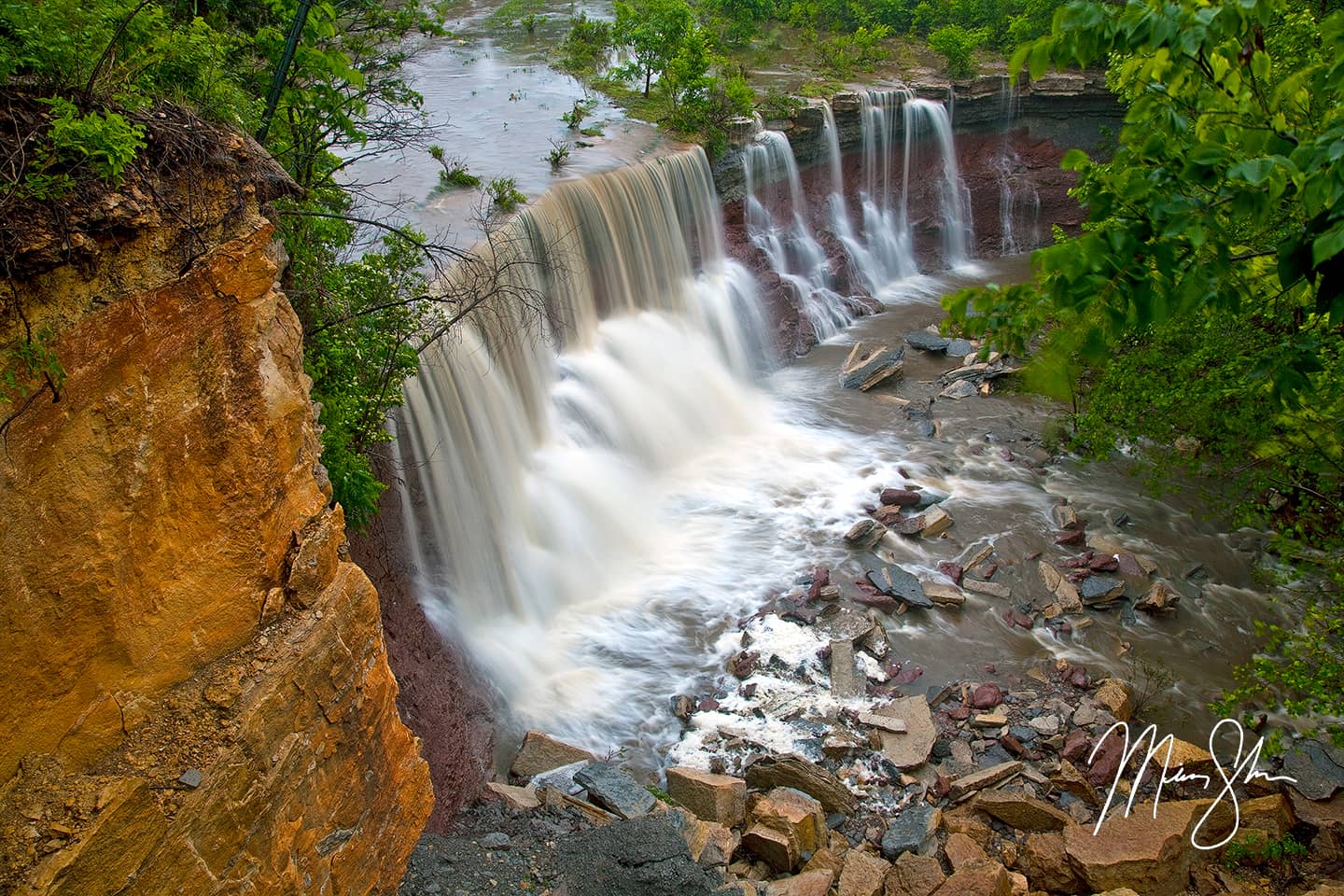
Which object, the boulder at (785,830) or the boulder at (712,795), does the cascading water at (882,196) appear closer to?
the boulder at (712,795)

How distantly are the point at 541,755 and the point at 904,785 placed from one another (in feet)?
10.8

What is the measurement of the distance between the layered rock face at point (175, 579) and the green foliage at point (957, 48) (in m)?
21.6

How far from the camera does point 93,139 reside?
3.83 meters

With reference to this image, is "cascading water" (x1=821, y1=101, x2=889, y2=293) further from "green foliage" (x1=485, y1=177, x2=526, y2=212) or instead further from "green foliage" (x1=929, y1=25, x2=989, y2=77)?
"green foliage" (x1=485, y1=177, x2=526, y2=212)

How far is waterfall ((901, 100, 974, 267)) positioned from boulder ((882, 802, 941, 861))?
17.5m

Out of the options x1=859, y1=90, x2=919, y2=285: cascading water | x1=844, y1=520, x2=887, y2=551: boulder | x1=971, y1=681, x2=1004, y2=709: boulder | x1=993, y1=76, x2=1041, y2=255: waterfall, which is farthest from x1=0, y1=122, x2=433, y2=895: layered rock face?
x1=993, y1=76, x2=1041, y2=255: waterfall

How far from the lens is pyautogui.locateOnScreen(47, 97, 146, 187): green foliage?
3.75 meters

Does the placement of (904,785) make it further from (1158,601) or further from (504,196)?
(504,196)

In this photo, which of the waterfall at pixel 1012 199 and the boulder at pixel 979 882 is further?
the waterfall at pixel 1012 199

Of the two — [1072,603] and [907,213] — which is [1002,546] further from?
[907,213]

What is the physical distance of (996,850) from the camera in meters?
7.29

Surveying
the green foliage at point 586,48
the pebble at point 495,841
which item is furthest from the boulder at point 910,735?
the green foliage at point 586,48

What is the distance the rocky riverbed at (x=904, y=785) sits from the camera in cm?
635

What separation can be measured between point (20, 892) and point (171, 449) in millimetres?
1860
